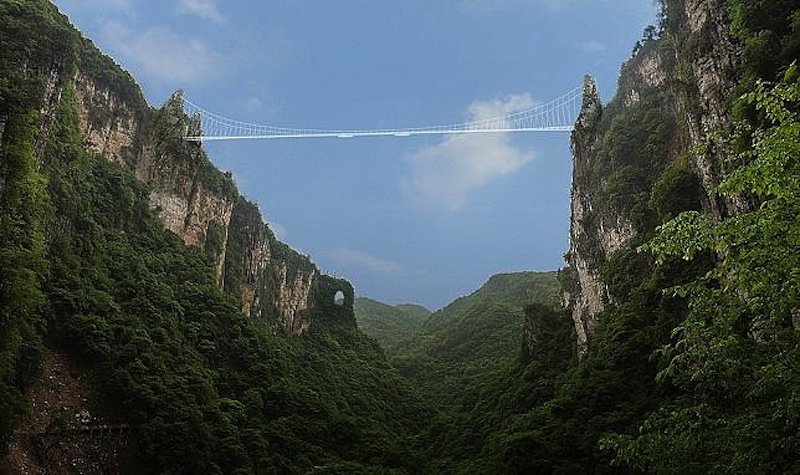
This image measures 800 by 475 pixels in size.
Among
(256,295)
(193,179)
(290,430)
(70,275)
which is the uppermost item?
(193,179)

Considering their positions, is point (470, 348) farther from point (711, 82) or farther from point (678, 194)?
point (711, 82)

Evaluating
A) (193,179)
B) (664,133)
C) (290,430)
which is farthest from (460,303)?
(290,430)

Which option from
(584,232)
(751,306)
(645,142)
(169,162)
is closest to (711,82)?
(751,306)

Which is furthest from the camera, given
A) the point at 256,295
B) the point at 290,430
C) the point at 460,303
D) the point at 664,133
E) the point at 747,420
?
the point at 460,303

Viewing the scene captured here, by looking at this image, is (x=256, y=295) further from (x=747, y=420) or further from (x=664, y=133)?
(x=747, y=420)

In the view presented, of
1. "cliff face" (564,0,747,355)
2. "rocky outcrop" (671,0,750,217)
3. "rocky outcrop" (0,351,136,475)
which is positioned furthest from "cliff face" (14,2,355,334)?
"rocky outcrop" (671,0,750,217)

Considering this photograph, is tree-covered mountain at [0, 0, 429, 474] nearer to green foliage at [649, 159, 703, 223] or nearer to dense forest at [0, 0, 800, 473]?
dense forest at [0, 0, 800, 473]
